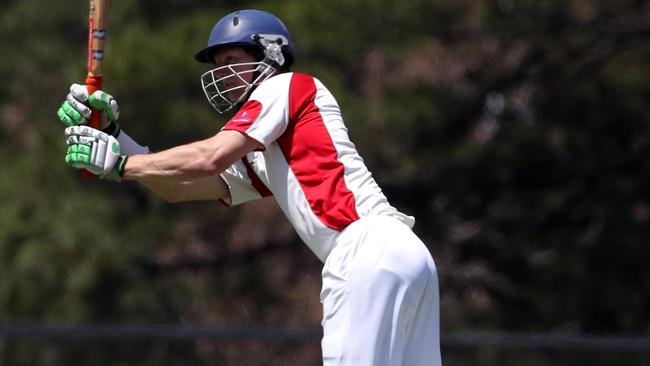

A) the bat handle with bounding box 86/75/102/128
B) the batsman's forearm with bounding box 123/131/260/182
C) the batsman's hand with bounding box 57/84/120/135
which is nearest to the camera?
the batsman's forearm with bounding box 123/131/260/182

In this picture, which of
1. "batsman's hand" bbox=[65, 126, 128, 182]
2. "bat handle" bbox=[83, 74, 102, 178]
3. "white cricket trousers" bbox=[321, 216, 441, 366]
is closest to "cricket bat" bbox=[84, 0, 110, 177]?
"bat handle" bbox=[83, 74, 102, 178]

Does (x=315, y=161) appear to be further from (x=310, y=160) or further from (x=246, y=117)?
(x=246, y=117)

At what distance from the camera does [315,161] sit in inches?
182

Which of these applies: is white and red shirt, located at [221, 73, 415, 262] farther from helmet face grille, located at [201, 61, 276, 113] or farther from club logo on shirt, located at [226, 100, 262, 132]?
helmet face grille, located at [201, 61, 276, 113]

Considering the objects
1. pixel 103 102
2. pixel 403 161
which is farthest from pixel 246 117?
pixel 403 161

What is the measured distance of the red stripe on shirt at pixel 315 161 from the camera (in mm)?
4582

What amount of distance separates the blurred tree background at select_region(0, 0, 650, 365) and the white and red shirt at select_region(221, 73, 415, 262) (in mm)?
5258

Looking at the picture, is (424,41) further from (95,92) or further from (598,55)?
(95,92)

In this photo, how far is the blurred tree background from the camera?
10.4m

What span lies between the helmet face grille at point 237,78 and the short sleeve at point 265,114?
0.15 meters

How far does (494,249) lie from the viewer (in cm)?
1197

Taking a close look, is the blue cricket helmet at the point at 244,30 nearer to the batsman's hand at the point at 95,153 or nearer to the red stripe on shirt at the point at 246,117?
the red stripe on shirt at the point at 246,117

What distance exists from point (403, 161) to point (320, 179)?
665 cm

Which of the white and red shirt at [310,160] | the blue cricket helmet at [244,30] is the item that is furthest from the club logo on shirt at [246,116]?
the blue cricket helmet at [244,30]
